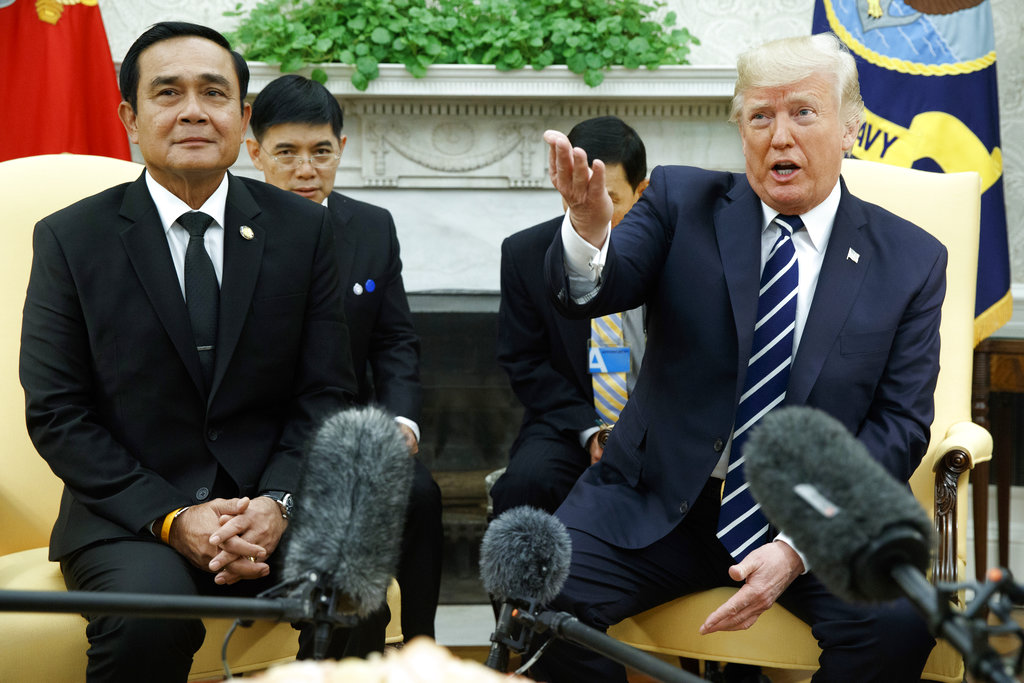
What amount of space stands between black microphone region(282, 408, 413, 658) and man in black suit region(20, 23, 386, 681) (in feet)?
2.25

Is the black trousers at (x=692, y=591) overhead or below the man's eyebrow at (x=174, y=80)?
below

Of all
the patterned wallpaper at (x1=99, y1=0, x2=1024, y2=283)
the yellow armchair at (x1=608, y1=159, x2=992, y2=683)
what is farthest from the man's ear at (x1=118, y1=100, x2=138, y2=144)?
the patterned wallpaper at (x1=99, y1=0, x2=1024, y2=283)

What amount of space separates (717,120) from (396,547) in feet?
9.96

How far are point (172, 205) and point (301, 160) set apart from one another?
741mm

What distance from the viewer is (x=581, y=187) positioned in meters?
1.53

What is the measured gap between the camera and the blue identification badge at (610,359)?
2.30 m

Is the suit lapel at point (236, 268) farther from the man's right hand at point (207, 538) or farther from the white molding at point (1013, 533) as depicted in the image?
the white molding at point (1013, 533)

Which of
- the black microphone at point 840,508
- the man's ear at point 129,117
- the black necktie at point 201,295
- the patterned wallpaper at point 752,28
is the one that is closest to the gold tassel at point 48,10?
the patterned wallpaper at point 752,28

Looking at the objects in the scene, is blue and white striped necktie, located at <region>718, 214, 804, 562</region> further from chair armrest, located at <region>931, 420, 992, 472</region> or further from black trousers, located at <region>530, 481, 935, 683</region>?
chair armrest, located at <region>931, 420, 992, 472</region>

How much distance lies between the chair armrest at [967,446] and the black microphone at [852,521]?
1.20 meters

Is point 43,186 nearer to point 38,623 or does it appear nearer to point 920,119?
point 38,623

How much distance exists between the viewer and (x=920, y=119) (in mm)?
3070

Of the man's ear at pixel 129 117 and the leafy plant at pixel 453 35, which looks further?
A: the leafy plant at pixel 453 35

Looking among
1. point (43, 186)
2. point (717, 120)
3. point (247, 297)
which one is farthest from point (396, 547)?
point (717, 120)
